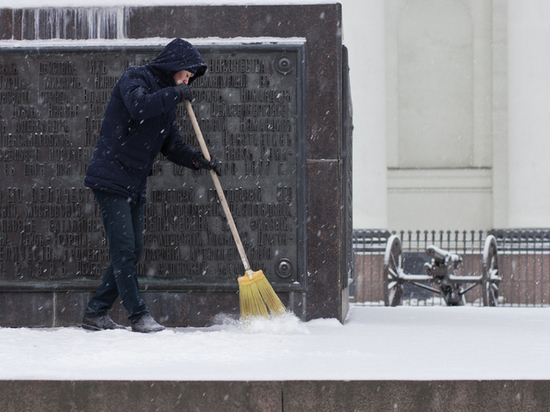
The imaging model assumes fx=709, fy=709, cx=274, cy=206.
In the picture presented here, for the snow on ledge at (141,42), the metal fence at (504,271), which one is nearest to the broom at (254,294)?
the snow on ledge at (141,42)

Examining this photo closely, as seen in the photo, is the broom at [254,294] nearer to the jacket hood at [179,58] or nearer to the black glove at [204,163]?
the black glove at [204,163]

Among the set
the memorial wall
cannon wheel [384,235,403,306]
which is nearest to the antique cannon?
cannon wheel [384,235,403,306]

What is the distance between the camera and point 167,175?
17.7 ft

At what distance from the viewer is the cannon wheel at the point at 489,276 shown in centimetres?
1026

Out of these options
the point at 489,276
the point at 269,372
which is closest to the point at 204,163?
the point at 269,372

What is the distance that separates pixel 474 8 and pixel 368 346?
16.1 m

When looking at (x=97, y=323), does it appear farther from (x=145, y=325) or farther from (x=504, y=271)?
(x=504, y=271)

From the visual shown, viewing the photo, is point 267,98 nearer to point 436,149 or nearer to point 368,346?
point 368,346

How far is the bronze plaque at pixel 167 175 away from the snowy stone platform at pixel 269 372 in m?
0.97

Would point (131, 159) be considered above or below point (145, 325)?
above

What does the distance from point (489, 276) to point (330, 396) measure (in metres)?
7.87

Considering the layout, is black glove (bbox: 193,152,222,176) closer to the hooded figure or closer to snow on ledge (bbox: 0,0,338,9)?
the hooded figure

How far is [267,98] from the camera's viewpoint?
5.37 meters

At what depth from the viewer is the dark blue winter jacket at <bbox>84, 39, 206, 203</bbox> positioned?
177 inches
